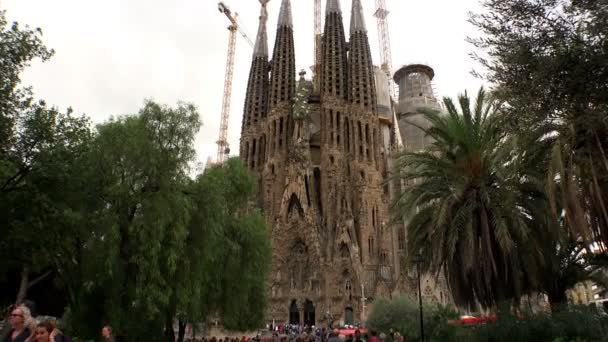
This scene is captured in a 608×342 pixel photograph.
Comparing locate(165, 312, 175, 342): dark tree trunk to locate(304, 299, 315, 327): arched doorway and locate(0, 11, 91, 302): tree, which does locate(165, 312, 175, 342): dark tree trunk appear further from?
locate(304, 299, 315, 327): arched doorway

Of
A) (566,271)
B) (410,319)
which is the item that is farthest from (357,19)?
(566,271)

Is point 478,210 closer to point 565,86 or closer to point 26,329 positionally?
point 565,86

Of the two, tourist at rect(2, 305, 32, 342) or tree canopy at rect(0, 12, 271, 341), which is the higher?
tree canopy at rect(0, 12, 271, 341)

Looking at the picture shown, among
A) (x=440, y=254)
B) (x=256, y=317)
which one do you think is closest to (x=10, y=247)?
(x=256, y=317)

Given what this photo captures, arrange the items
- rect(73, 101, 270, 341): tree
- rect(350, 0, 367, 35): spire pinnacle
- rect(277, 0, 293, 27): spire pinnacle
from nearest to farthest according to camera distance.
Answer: rect(73, 101, 270, 341): tree, rect(350, 0, 367, 35): spire pinnacle, rect(277, 0, 293, 27): spire pinnacle

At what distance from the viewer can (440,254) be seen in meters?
15.7

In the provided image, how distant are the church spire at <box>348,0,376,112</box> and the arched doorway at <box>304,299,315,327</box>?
24.2 metres

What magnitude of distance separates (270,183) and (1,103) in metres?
39.4

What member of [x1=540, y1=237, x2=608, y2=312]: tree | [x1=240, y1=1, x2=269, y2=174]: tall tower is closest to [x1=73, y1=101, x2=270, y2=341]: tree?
[x1=540, y1=237, x2=608, y2=312]: tree

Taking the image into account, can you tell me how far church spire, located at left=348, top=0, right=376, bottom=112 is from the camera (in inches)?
2311

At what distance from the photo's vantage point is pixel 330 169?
53.4 meters

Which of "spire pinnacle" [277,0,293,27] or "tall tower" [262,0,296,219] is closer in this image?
"tall tower" [262,0,296,219]

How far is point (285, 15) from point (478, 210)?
58.0 metres

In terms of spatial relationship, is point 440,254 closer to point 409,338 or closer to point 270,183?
point 409,338
